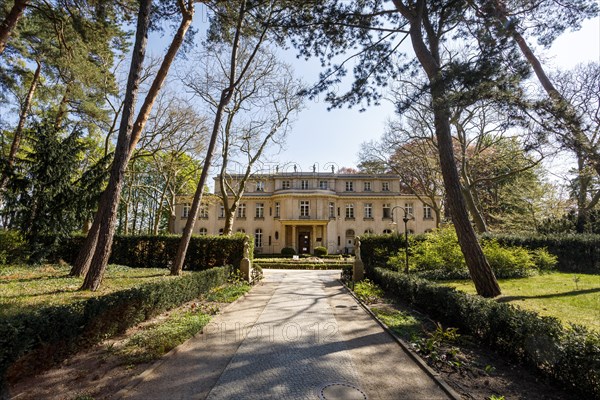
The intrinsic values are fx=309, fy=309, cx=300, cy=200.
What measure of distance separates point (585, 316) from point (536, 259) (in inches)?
405

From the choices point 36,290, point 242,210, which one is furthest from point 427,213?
point 36,290

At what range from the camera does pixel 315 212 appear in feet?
117

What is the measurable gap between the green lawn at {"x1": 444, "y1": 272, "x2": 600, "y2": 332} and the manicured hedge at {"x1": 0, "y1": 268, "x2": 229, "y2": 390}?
849cm

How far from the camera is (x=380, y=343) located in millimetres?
5637

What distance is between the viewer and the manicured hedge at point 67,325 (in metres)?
3.54

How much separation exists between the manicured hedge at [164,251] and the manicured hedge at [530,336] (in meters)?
12.0

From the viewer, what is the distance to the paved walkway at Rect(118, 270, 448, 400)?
368 cm

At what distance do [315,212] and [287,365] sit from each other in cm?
3118

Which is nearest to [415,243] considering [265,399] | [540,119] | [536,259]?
[536,259]

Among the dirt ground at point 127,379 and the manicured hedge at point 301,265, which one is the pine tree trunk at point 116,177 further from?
the manicured hedge at point 301,265

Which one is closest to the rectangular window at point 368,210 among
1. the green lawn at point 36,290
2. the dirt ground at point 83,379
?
the green lawn at point 36,290

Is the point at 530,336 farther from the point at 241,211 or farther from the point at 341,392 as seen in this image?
the point at 241,211

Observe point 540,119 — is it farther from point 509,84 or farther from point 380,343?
point 380,343

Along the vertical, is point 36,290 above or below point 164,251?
below
